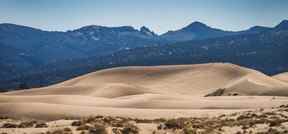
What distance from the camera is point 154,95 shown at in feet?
249

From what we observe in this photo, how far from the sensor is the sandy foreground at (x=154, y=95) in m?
52.2

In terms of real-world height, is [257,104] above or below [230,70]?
below

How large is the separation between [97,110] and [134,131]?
28.5 m

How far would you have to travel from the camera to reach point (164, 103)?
2640 inches

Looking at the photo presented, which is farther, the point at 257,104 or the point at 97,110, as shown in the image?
the point at 257,104

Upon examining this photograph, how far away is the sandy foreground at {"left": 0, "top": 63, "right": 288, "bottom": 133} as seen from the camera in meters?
52.2

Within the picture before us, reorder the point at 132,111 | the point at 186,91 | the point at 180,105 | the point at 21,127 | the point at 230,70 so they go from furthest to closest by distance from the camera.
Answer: the point at 230,70 < the point at 186,91 < the point at 180,105 < the point at 132,111 < the point at 21,127

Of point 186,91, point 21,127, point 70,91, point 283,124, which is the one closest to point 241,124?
point 283,124

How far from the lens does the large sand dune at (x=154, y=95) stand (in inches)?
2109

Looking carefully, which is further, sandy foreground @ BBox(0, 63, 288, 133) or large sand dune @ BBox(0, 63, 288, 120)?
large sand dune @ BBox(0, 63, 288, 120)

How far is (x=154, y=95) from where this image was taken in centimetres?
7594

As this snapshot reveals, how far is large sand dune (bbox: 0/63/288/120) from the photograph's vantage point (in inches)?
2109

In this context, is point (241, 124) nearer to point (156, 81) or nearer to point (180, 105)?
point (180, 105)

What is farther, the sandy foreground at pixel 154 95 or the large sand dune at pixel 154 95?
the large sand dune at pixel 154 95
